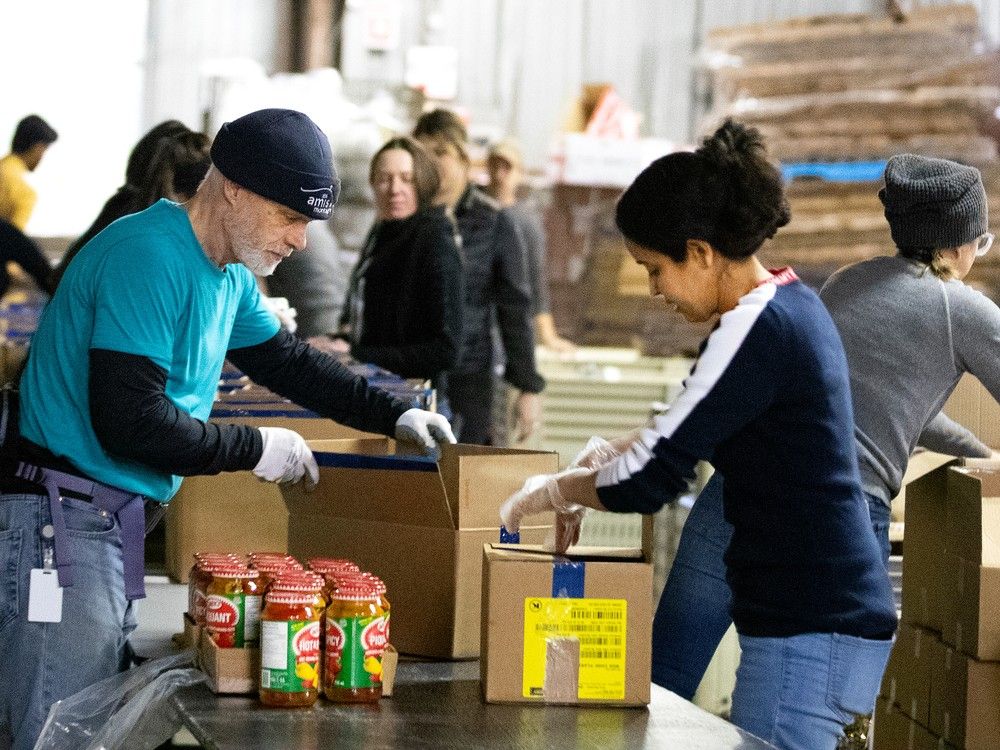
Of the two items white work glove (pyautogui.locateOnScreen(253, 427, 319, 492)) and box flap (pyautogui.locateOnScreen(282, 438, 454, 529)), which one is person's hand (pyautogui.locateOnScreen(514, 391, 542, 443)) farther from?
white work glove (pyautogui.locateOnScreen(253, 427, 319, 492))

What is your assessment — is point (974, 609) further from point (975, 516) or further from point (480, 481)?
point (480, 481)

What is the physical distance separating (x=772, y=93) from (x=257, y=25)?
3132 mm

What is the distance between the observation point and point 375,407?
2943 millimetres

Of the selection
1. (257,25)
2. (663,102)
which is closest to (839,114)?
(663,102)

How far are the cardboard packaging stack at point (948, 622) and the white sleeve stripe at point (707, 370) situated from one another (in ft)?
3.84

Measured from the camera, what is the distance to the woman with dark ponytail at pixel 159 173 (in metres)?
3.31

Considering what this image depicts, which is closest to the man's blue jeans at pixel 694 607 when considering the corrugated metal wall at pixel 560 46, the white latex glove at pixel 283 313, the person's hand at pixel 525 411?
the white latex glove at pixel 283 313

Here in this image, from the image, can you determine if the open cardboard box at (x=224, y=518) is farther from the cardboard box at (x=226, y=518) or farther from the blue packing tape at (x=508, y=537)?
the blue packing tape at (x=508, y=537)

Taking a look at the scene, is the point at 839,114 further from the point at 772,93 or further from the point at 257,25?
the point at 257,25

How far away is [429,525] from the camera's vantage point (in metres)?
2.60

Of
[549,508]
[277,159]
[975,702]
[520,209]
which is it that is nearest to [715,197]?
[549,508]

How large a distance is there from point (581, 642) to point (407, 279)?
2289 mm

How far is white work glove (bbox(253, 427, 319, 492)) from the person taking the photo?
2.56 meters

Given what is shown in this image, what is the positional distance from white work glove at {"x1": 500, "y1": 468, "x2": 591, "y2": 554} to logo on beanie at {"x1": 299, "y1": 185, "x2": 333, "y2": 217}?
552 millimetres
